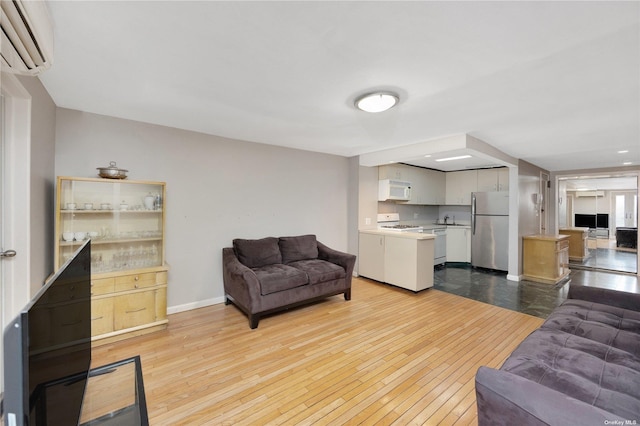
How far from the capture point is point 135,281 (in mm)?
2727

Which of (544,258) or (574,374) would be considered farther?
(544,258)

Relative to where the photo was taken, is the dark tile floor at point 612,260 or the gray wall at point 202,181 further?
the dark tile floor at point 612,260

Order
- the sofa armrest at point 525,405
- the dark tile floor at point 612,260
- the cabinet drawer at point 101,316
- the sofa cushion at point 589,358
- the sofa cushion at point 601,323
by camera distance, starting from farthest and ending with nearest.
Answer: the dark tile floor at point 612,260 → the cabinet drawer at point 101,316 → the sofa cushion at point 601,323 → the sofa cushion at point 589,358 → the sofa armrest at point 525,405

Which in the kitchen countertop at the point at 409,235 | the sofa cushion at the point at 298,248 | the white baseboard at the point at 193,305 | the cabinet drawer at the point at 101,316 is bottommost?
the white baseboard at the point at 193,305

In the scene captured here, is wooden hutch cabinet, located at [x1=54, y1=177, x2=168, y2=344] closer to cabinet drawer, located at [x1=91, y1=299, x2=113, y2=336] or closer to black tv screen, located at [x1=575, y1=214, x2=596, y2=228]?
cabinet drawer, located at [x1=91, y1=299, x2=113, y2=336]

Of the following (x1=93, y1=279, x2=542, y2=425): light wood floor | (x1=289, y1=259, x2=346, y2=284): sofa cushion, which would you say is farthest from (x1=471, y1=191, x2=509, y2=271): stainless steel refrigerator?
(x1=289, y1=259, x2=346, y2=284): sofa cushion

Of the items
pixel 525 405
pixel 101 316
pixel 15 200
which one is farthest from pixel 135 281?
pixel 525 405

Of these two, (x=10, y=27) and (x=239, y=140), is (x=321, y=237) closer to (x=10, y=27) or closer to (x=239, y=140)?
(x=239, y=140)

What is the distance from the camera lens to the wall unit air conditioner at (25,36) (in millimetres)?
1184

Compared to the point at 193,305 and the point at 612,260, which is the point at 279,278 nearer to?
the point at 193,305

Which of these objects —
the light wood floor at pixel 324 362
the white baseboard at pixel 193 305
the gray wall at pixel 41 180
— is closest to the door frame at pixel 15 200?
the gray wall at pixel 41 180

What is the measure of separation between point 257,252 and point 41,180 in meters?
2.24

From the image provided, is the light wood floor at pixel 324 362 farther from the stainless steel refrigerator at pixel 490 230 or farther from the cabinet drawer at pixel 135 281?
the stainless steel refrigerator at pixel 490 230

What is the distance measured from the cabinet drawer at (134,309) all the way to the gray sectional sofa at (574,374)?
2941 mm
